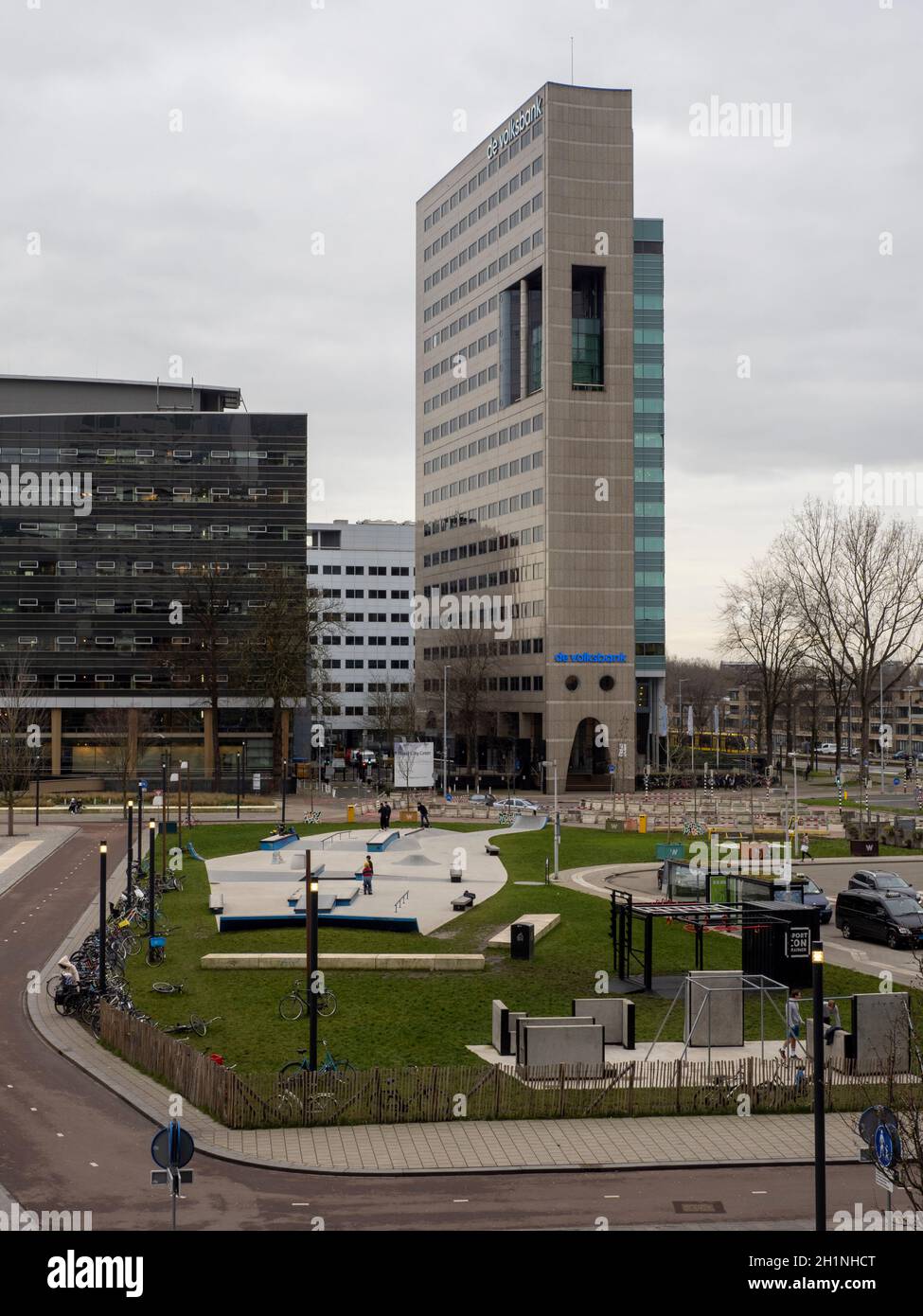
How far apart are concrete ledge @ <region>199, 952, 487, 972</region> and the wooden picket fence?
7507 mm

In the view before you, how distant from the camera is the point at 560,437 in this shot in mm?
92875

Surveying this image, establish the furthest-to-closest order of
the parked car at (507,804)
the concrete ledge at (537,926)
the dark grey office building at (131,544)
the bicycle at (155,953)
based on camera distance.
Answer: the dark grey office building at (131,544)
the parked car at (507,804)
the concrete ledge at (537,926)
the bicycle at (155,953)

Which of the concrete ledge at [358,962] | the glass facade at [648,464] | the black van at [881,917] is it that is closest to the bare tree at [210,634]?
the glass facade at [648,464]

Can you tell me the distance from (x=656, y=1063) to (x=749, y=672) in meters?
110

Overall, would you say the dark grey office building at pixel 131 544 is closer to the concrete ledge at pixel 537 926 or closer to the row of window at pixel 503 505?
the row of window at pixel 503 505

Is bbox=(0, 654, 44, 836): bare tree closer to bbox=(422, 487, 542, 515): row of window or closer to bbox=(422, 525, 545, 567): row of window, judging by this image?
bbox=(422, 525, 545, 567): row of window

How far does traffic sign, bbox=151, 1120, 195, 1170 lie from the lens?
14.4 metres

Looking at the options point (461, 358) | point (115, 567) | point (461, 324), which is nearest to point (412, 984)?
point (115, 567)

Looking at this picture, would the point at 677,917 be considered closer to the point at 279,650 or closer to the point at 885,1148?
the point at 885,1148

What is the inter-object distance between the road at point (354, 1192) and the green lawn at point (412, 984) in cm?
413

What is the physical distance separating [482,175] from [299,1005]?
9156 cm

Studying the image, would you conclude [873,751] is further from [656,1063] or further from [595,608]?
[656,1063]

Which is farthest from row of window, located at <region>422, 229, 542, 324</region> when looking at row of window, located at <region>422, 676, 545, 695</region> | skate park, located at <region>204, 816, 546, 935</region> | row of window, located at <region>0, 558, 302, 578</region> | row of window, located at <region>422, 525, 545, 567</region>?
skate park, located at <region>204, 816, 546, 935</region>

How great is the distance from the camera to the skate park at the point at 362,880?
35.6 m
